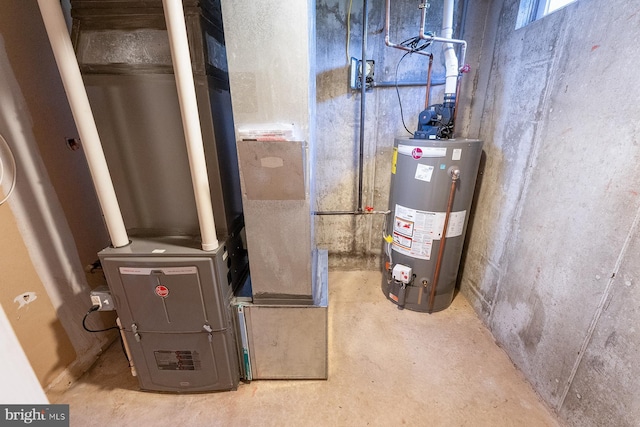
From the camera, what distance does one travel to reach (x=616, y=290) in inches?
44.6

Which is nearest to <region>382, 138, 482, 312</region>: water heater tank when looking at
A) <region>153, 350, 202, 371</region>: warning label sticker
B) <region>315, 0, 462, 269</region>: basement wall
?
<region>315, 0, 462, 269</region>: basement wall

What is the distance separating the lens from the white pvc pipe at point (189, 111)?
991mm

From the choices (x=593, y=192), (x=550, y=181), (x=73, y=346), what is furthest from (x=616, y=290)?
(x=73, y=346)

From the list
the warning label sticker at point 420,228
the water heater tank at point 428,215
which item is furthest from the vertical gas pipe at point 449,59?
the warning label sticker at point 420,228

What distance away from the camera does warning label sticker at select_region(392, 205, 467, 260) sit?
6.33 ft

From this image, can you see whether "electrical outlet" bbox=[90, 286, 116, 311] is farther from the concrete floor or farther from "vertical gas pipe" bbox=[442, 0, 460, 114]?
"vertical gas pipe" bbox=[442, 0, 460, 114]

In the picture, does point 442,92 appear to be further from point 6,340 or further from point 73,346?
point 73,346

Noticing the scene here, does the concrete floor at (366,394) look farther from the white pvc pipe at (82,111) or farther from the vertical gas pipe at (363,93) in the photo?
the vertical gas pipe at (363,93)

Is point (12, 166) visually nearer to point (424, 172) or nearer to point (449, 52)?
point (424, 172)

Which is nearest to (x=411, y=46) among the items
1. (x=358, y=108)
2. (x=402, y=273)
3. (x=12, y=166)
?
(x=358, y=108)

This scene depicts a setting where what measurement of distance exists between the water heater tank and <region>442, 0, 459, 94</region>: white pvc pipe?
1.47ft

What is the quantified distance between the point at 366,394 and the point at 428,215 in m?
1.18

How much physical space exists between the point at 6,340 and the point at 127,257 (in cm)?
89

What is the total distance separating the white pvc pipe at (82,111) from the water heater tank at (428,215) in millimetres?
1716
